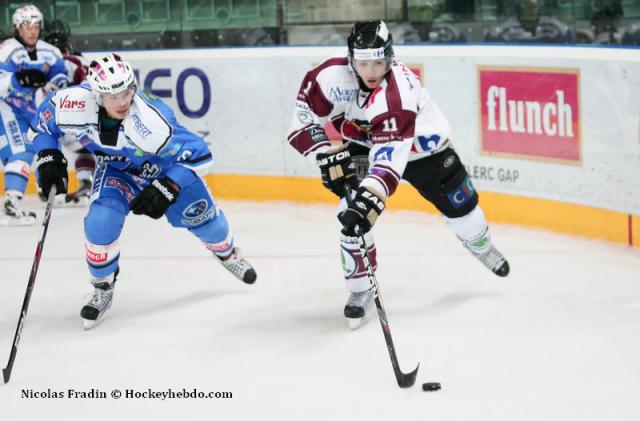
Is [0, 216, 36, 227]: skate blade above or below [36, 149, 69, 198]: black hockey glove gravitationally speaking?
below

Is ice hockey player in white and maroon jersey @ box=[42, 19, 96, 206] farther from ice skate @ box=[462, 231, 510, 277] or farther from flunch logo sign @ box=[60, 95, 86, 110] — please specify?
ice skate @ box=[462, 231, 510, 277]

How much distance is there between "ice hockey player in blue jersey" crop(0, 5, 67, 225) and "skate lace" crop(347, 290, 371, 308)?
9.71 feet

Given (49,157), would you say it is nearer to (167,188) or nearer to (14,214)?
(167,188)

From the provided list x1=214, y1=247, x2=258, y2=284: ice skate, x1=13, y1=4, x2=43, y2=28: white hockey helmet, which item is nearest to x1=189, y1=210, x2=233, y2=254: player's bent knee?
x1=214, y1=247, x2=258, y2=284: ice skate

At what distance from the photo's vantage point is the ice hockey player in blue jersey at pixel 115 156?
436 centimetres

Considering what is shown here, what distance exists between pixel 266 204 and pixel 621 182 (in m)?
2.40

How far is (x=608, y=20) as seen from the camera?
240 inches

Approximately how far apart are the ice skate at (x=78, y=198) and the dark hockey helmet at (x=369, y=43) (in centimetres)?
364

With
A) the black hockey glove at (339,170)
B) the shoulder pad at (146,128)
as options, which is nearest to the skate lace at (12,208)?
the shoulder pad at (146,128)

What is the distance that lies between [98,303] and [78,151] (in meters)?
2.90

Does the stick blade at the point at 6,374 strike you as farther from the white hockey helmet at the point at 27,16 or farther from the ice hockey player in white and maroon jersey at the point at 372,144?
the white hockey helmet at the point at 27,16

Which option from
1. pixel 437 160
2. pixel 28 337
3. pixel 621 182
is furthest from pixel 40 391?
pixel 621 182

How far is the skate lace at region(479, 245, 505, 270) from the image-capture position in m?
5.07

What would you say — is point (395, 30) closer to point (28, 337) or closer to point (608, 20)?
point (608, 20)
